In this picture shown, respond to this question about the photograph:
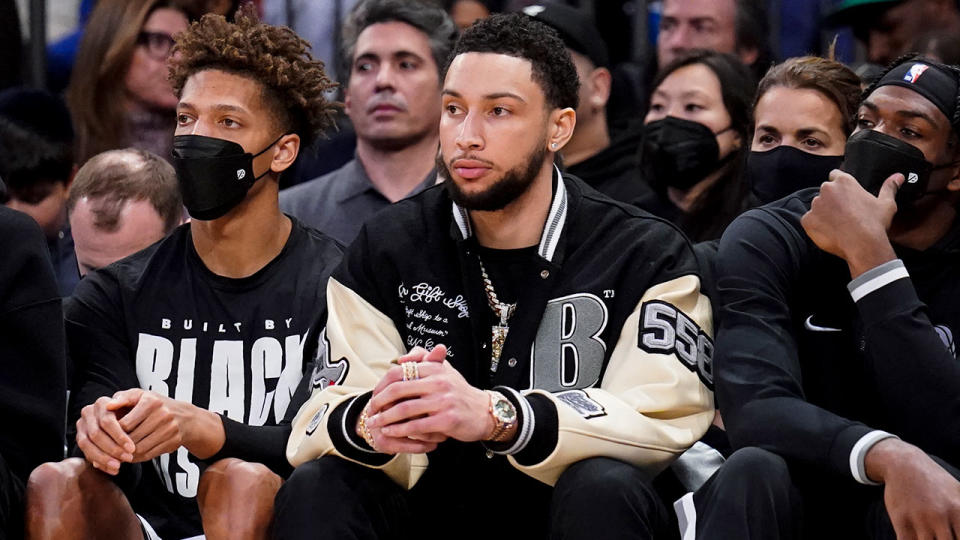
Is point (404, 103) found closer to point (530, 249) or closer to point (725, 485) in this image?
point (530, 249)

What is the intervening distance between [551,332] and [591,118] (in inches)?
95.8

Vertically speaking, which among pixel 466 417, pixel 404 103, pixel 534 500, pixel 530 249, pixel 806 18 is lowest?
pixel 534 500

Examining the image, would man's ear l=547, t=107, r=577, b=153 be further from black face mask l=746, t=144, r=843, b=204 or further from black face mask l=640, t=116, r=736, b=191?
black face mask l=640, t=116, r=736, b=191

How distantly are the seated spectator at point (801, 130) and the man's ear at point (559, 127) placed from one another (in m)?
0.88

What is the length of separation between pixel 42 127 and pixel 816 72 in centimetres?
288

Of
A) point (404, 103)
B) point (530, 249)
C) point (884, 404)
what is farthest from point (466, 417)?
point (404, 103)

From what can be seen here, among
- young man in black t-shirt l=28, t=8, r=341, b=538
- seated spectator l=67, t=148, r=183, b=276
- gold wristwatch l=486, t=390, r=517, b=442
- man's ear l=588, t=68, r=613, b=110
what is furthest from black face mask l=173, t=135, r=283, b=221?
man's ear l=588, t=68, r=613, b=110

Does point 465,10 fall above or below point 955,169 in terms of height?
above

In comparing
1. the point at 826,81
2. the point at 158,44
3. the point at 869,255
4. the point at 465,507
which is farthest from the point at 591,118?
the point at 465,507

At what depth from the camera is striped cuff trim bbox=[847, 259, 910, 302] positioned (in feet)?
11.3

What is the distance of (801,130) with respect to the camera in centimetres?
448

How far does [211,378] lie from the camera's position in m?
4.07

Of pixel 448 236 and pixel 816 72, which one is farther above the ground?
pixel 816 72

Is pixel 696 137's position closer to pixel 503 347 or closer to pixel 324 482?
pixel 503 347
